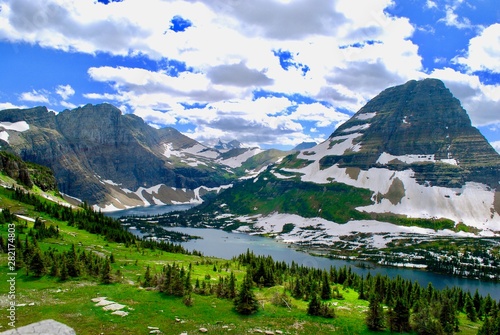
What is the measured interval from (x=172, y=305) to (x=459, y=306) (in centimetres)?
7362

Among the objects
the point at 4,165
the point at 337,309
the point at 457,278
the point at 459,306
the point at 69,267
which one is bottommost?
the point at 457,278

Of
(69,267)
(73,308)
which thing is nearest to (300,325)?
(73,308)

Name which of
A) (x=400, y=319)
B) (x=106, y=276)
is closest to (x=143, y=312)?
(x=106, y=276)

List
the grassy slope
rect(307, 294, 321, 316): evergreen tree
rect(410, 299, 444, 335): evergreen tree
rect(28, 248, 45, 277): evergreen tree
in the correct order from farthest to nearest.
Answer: rect(28, 248, 45, 277): evergreen tree, rect(307, 294, 321, 316): evergreen tree, rect(410, 299, 444, 335): evergreen tree, the grassy slope

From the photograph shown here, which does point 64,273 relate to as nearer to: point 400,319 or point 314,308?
point 314,308

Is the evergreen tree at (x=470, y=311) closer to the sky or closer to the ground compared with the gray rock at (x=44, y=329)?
closer to the ground

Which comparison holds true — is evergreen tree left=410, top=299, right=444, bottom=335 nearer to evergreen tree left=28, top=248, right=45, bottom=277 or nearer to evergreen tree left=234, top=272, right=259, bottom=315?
evergreen tree left=234, top=272, right=259, bottom=315

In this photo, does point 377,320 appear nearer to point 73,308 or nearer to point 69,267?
point 73,308

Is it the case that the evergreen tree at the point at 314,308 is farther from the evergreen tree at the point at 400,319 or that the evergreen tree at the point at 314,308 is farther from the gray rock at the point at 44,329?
the gray rock at the point at 44,329

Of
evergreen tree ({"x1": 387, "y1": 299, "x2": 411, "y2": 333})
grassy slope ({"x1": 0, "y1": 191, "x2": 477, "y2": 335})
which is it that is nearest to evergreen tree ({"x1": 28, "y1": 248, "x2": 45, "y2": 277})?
grassy slope ({"x1": 0, "y1": 191, "x2": 477, "y2": 335})

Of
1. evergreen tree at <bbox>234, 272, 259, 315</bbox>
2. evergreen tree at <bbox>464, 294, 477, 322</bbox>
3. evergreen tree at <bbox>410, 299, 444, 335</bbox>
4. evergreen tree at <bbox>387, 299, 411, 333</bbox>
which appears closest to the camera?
evergreen tree at <bbox>410, 299, 444, 335</bbox>

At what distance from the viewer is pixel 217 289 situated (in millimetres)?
52156

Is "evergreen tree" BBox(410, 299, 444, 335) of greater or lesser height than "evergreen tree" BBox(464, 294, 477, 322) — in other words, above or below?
above

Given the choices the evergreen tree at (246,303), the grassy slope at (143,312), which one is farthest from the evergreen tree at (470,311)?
the evergreen tree at (246,303)
